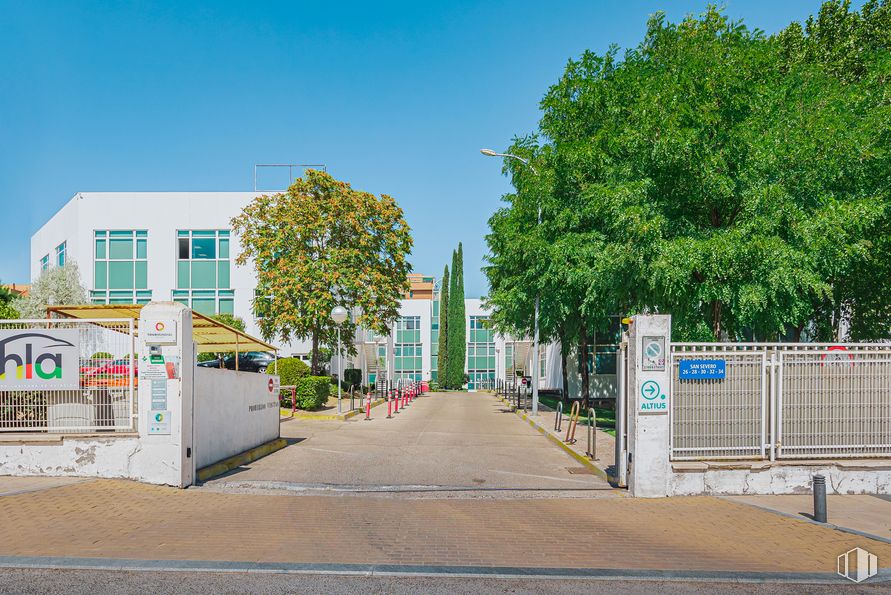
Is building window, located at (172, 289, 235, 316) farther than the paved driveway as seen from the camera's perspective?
Yes

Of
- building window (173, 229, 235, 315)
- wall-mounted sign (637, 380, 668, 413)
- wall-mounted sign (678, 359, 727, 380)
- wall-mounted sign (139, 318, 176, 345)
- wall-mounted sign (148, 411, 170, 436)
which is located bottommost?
wall-mounted sign (148, 411, 170, 436)

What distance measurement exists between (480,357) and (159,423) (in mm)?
64054

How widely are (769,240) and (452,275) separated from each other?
186ft

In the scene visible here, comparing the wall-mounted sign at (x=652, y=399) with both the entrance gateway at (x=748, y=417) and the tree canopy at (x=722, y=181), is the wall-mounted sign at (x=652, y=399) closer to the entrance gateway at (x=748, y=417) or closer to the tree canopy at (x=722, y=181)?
the entrance gateway at (x=748, y=417)

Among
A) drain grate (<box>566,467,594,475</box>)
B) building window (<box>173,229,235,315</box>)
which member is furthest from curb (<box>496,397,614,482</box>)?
building window (<box>173,229,235,315</box>)

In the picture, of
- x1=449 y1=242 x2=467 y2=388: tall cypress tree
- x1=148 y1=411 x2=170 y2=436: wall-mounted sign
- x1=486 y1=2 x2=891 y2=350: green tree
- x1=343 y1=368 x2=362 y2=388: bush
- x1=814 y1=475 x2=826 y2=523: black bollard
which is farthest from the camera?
x1=449 y1=242 x2=467 y2=388: tall cypress tree

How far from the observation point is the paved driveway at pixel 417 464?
11.5m

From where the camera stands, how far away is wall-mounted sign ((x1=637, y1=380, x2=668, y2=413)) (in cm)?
1055

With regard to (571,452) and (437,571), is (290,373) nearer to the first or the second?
(571,452)

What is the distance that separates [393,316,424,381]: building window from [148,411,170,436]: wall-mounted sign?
6171 cm

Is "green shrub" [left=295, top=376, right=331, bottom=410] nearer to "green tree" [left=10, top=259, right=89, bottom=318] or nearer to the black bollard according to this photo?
the black bollard

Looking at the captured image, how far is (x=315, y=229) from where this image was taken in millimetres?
32812

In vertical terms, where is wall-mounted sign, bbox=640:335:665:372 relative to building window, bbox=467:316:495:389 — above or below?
above

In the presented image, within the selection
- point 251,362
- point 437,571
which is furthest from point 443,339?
point 437,571
